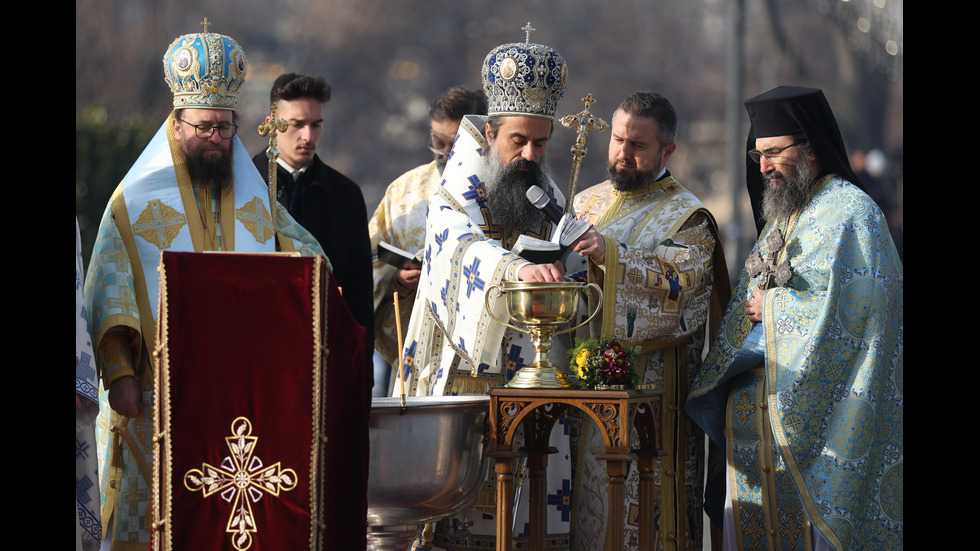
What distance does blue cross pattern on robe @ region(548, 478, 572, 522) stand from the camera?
4.50m

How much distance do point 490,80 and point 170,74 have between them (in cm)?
121

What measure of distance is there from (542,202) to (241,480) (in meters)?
1.60

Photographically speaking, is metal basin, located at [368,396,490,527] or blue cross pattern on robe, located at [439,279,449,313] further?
blue cross pattern on robe, located at [439,279,449,313]

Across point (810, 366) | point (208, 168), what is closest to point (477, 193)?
point (208, 168)

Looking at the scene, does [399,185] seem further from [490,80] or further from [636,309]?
[636,309]

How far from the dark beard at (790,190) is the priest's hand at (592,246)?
0.76 m

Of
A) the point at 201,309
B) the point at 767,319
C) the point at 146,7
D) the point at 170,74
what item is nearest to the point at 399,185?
the point at 170,74

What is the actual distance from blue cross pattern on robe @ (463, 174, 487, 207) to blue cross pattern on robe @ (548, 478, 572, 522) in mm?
1122

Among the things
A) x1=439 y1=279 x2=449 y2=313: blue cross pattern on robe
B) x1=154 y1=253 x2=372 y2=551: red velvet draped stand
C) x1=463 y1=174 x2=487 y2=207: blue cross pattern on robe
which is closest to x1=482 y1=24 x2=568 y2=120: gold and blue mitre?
x1=463 y1=174 x2=487 y2=207: blue cross pattern on robe

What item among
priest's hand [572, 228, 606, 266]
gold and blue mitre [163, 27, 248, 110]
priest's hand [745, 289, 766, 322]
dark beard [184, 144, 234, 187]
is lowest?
priest's hand [745, 289, 766, 322]

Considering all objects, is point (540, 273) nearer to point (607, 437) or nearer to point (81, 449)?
point (607, 437)

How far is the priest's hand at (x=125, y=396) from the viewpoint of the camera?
156 inches

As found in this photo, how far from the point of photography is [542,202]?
4.43 meters

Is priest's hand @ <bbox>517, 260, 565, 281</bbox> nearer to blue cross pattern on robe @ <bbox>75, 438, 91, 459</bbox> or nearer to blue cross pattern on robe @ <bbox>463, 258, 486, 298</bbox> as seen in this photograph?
blue cross pattern on robe @ <bbox>463, 258, 486, 298</bbox>
